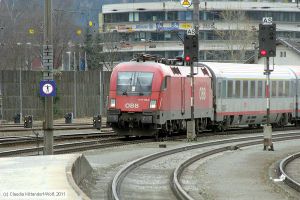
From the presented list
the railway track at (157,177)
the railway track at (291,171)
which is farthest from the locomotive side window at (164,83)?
the railway track at (291,171)

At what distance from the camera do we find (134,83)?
96.8 feet

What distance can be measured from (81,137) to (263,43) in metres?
8.60

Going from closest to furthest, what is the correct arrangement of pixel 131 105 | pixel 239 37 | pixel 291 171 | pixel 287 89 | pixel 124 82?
pixel 291 171 < pixel 131 105 < pixel 124 82 < pixel 287 89 < pixel 239 37

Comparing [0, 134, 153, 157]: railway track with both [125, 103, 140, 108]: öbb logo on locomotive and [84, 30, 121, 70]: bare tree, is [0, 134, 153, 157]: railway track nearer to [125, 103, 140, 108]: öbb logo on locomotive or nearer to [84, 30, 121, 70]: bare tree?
[125, 103, 140, 108]: öbb logo on locomotive

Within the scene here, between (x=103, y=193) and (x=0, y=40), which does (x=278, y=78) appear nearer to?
(x=103, y=193)

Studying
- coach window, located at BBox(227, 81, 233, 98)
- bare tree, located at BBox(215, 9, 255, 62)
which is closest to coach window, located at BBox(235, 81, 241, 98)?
coach window, located at BBox(227, 81, 233, 98)

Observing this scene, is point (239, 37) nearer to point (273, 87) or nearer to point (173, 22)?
point (173, 22)

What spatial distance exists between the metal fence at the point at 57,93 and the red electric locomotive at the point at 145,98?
18.5 meters

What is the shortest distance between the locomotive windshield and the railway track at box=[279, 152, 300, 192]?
790cm

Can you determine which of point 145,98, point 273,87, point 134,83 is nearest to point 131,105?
point 145,98

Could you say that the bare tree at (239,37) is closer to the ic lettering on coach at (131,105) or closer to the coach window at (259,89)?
the coach window at (259,89)

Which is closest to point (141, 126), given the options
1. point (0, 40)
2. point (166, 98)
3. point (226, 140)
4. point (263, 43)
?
point (166, 98)

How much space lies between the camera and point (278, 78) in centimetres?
3928

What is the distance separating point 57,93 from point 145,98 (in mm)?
22676
